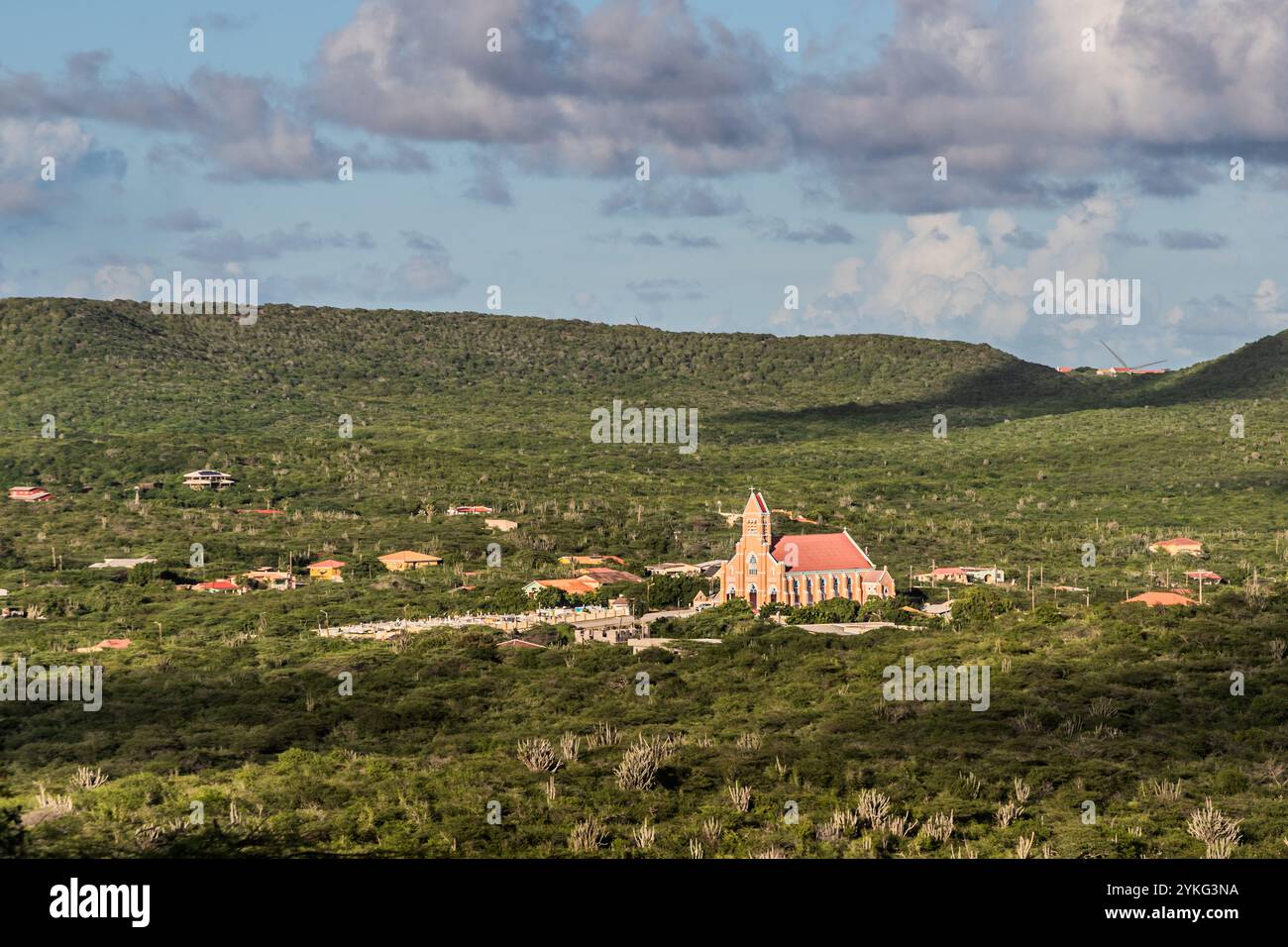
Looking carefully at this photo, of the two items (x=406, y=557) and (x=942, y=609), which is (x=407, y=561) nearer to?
(x=406, y=557)

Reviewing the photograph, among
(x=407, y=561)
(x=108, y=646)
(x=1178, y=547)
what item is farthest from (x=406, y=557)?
(x=1178, y=547)

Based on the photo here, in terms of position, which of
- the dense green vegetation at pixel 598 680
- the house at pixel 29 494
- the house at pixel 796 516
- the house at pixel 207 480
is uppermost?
the house at pixel 207 480

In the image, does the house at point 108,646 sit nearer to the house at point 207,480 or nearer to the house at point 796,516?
the house at point 796,516

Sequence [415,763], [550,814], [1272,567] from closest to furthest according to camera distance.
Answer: [550,814] → [415,763] → [1272,567]

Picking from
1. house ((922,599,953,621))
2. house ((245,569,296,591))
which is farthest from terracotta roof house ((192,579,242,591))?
house ((922,599,953,621))

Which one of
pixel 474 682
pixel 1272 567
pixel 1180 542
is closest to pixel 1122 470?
pixel 1180 542

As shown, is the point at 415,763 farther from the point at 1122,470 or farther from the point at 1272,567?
the point at 1122,470

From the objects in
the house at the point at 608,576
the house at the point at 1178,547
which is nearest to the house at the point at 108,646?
the house at the point at 608,576
